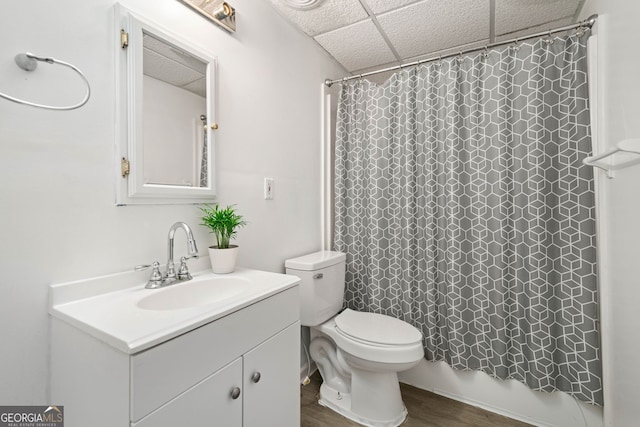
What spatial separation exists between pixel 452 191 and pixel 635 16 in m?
0.94

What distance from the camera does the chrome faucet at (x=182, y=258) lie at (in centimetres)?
99

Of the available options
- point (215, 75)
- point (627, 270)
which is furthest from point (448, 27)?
point (627, 270)

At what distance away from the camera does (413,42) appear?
6.21 ft


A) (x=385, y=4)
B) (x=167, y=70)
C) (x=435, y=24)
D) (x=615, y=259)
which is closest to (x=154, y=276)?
(x=167, y=70)

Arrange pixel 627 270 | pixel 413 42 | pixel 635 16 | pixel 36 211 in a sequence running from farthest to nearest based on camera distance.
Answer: pixel 413 42 < pixel 627 270 < pixel 635 16 < pixel 36 211

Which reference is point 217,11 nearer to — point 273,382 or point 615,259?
point 273,382

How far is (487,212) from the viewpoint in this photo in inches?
62.2

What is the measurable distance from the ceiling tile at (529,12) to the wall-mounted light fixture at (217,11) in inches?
55.9

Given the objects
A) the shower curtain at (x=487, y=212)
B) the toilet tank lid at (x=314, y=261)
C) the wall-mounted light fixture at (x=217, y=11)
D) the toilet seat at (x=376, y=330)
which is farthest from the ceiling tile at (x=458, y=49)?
the toilet seat at (x=376, y=330)

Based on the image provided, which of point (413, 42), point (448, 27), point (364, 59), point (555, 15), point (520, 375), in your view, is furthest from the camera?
point (364, 59)

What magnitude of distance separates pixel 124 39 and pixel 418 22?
1573 millimetres

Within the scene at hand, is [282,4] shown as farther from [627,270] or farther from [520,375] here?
[520,375]

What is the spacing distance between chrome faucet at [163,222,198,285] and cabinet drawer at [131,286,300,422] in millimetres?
319

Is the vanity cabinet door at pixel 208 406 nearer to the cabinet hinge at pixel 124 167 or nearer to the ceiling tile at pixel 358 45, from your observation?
the cabinet hinge at pixel 124 167
